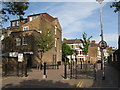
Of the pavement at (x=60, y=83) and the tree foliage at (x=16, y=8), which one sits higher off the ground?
the tree foliage at (x=16, y=8)

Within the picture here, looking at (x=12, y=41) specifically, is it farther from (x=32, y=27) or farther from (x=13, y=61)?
(x=13, y=61)

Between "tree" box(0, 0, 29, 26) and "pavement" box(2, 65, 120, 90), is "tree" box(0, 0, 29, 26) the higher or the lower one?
the higher one

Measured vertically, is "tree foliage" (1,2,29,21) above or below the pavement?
above

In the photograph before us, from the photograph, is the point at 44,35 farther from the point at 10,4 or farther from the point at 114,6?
the point at 114,6

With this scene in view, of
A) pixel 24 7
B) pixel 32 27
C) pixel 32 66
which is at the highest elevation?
pixel 32 27

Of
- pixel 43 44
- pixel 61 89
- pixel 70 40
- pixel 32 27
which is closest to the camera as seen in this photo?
pixel 61 89

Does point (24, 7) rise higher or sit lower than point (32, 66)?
higher

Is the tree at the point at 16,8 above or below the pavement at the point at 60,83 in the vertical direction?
above

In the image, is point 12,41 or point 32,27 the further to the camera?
point 32,27

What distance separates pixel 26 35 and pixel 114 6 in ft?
67.6

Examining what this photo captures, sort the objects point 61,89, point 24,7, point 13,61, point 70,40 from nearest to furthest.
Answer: point 61,89 < point 24,7 < point 13,61 < point 70,40

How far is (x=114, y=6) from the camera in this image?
11.1 metres

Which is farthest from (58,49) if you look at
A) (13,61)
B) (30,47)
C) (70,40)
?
(70,40)

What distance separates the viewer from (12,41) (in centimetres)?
3000
